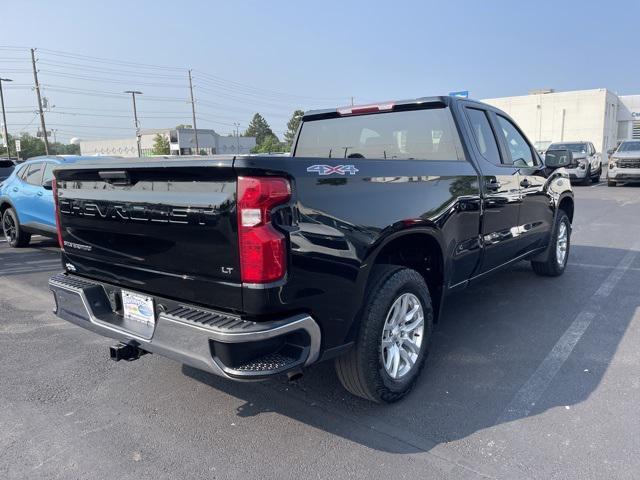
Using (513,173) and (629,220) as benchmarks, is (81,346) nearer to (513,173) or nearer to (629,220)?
(513,173)

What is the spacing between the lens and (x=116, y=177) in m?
2.81

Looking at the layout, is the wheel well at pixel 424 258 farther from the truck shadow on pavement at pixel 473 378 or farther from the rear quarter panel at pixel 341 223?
the truck shadow on pavement at pixel 473 378

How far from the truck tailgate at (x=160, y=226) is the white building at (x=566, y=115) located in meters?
43.2

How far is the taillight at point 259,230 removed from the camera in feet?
7.47

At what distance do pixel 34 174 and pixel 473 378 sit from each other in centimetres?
777

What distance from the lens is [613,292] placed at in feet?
17.8

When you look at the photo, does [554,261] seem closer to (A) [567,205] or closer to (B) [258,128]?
(A) [567,205]

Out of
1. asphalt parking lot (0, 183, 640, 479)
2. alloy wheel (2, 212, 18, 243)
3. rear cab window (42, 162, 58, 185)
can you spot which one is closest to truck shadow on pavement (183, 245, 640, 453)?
asphalt parking lot (0, 183, 640, 479)

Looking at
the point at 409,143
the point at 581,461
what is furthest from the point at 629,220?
the point at 581,461

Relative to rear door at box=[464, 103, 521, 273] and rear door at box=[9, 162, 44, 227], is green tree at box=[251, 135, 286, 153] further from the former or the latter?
rear door at box=[464, 103, 521, 273]

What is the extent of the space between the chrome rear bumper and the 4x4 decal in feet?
2.37

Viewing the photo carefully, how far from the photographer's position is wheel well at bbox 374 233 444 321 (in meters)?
3.39

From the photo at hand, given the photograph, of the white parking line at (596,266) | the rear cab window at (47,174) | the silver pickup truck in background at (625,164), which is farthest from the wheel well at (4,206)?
the silver pickup truck in background at (625,164)

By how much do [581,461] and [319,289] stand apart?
1610 millimetres
